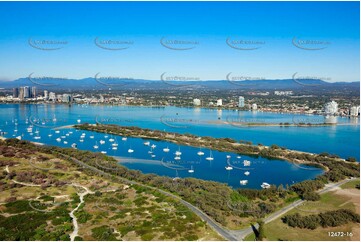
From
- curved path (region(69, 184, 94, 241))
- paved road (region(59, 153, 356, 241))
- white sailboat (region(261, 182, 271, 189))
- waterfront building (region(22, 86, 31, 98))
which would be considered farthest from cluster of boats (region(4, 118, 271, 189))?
waterfront building (region(22, 86, 31, 98))

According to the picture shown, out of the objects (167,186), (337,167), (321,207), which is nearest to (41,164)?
(167,186)

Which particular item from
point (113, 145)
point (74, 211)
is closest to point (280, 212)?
Result: point (74, 211)

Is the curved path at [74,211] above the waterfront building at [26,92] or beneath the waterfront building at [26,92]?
beneath

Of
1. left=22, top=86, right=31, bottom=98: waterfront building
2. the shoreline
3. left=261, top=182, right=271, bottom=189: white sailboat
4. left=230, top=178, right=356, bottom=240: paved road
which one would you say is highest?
left=22, top=86, right=31, bottom=98: waterfront building

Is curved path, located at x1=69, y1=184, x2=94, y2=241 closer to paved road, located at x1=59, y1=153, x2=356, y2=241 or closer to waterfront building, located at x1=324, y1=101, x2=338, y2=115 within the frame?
paved road, located at x1=59, y1=153, x2=356, y2=241

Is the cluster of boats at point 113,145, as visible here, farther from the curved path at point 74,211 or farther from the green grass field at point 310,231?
the curved path at point 74,211

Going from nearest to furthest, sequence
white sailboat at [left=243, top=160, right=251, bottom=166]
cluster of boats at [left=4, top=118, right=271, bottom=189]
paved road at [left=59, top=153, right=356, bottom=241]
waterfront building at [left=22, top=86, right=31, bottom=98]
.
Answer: paved road at [left=59, top=153, right=356, bottom=241]
cluster of boats at [left=4, top=118, right=271, bottom=189]
white sailboat at [left=243, top=160, right=251, bottom=166]
waterfront building at [left=22, top=86, right=31, bottom=98]

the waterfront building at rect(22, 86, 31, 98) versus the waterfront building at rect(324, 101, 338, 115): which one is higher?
the waterfront building at rect(22, 86, 31, 98)

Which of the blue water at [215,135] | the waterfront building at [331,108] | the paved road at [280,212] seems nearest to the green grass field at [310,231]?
the paved road at [280,212]

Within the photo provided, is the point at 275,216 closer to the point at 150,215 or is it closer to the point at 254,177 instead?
the point at 150,215
